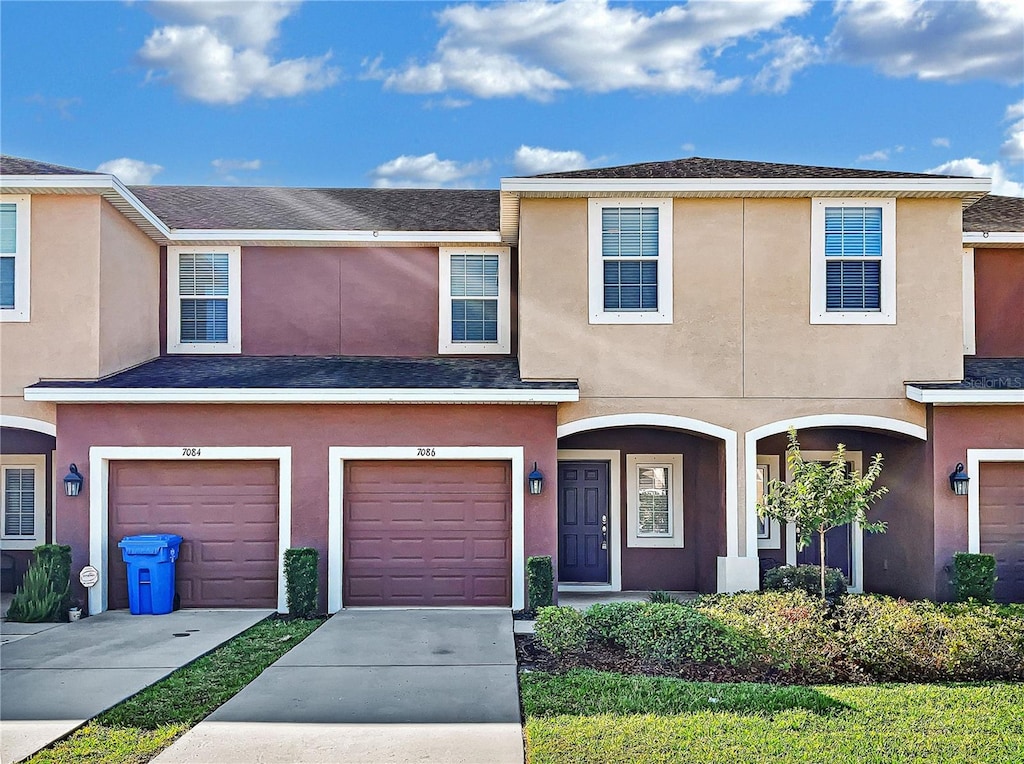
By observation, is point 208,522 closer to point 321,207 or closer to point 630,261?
point 321,207

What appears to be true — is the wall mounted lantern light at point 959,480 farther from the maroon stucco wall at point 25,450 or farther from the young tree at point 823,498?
the maroon stucco wall at point 25,450

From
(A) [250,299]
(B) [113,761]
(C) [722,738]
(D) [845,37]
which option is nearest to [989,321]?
(D) [845,37]

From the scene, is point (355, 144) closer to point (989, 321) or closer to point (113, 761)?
point (989, 321)

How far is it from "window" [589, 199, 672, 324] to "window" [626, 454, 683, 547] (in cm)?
300

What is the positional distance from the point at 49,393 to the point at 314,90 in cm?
1451

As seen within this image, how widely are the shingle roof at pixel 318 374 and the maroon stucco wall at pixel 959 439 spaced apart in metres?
5.07

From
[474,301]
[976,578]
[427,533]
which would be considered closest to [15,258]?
[474,301]

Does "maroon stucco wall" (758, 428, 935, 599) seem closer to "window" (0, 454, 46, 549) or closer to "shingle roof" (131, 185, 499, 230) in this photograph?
"shingle roof" (131, 185, 499, 230)

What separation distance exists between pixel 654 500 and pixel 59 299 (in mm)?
9380

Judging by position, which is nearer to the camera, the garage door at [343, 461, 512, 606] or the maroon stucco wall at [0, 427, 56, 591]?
the garage door at [343, 461, 512, 606]

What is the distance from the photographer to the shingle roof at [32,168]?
11266 millimetres

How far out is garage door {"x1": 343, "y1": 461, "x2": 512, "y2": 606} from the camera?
11.4 m

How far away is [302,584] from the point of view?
10.8m

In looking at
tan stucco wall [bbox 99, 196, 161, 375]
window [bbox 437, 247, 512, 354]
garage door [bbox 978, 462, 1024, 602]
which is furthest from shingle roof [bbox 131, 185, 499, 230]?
garage door [bbox 978, 462, 1024, 602]
